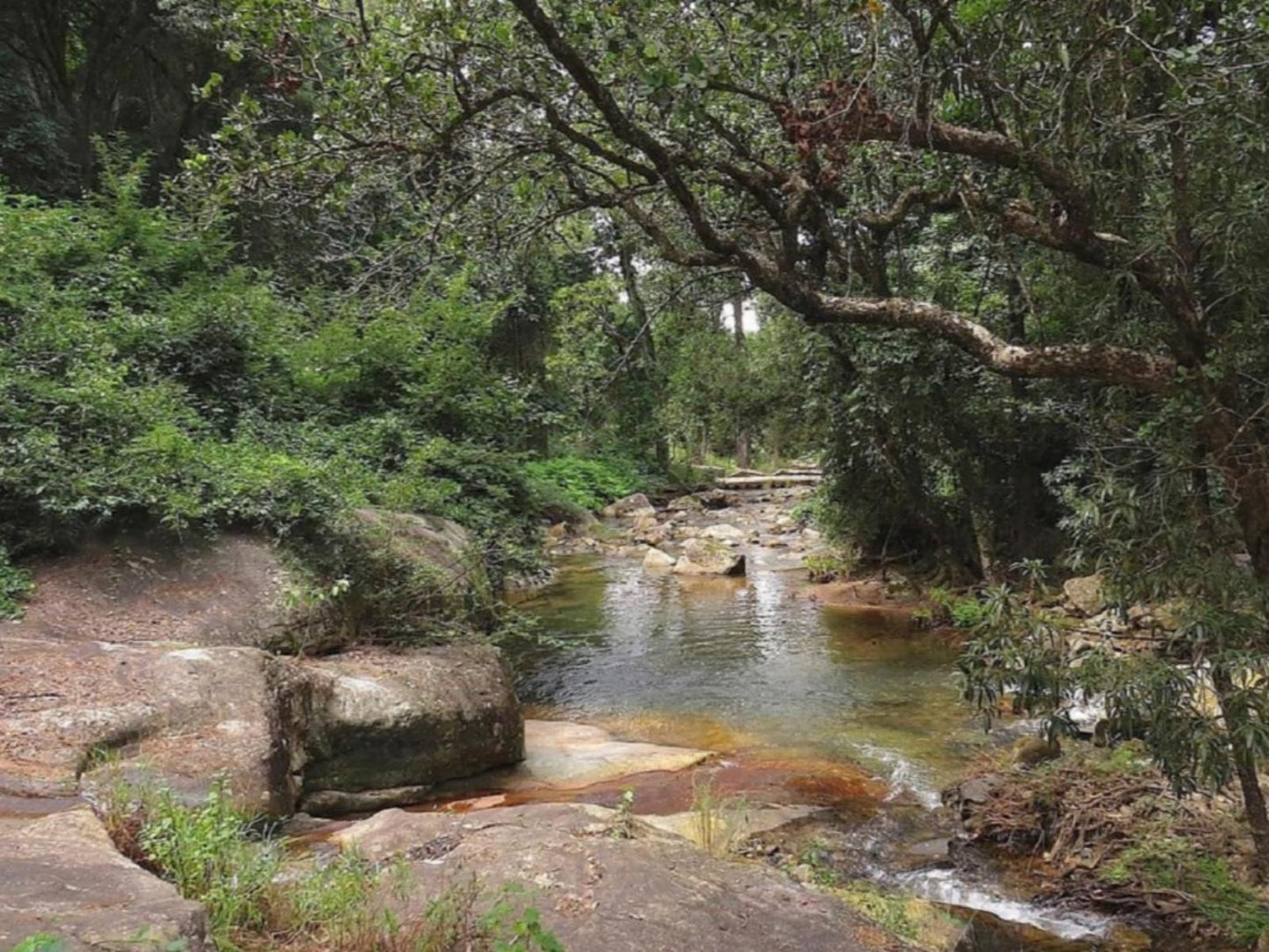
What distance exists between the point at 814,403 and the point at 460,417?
5.29m

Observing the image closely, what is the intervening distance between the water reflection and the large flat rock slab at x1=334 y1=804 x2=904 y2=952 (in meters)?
2.85

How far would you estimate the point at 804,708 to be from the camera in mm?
8273

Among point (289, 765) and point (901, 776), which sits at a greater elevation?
point (289, 765)

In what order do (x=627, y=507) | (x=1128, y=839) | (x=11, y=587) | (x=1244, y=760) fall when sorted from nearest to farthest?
(x=1244, y=760), (x=1128, y=839), (x=11, y=587), (x=627, y=507)

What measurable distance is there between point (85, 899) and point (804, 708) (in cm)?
691

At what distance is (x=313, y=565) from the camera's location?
662 cm

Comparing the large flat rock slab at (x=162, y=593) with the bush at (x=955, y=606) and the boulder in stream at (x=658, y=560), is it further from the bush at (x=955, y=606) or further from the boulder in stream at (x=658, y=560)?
the boulder in stream at (x=658, y=560)

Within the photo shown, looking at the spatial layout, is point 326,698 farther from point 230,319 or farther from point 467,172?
point 230,319

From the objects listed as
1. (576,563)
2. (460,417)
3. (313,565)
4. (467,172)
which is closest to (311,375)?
(460,417)

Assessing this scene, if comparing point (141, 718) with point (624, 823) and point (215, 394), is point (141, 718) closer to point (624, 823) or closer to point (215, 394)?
point (624, 823)

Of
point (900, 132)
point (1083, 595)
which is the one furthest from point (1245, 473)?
point (1083, 595)

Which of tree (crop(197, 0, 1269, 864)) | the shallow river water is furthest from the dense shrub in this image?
the shallow river water

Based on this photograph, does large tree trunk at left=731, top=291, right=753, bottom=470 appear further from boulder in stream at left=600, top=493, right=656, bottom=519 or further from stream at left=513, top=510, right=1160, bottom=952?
stream at left=513, top=510, right=1160, bottom=952

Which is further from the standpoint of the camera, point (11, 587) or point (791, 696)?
point (791, 696)
